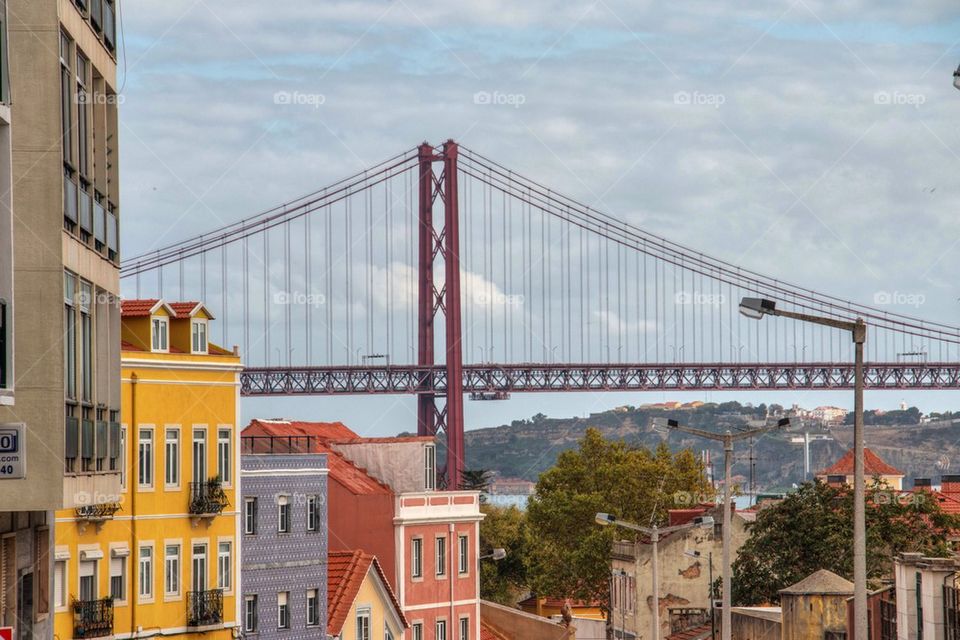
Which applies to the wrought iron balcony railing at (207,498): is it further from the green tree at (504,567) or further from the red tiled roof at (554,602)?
the red tiled roof at (554,602)

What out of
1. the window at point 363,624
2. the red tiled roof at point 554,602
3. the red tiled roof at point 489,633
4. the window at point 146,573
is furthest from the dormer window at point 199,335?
the red tiled roof at point 554,602

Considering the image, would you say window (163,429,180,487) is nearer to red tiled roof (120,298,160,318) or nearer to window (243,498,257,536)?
red tiled roof (120,298,160,318)

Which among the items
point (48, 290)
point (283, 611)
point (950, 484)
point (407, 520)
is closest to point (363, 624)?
point (283, 611)

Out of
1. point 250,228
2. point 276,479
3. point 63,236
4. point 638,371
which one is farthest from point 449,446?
point 63,236

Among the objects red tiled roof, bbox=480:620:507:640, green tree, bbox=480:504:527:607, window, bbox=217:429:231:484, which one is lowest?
green tree, bbox=480:504:527:607

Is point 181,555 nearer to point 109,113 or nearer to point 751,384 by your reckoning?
point 109,113

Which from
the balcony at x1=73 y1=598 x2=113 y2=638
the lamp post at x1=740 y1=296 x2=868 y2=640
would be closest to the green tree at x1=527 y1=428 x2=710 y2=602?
the balcony at x1=73 y1=598 x2=113 y2=638

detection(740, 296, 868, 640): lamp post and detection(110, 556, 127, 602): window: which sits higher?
detection(740, 296, 868, 640): lamp post
